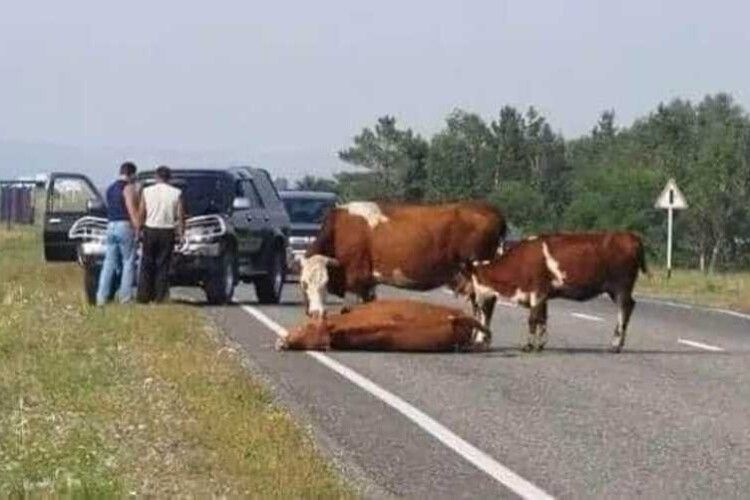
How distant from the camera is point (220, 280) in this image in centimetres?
3116

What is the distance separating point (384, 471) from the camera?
13391mm

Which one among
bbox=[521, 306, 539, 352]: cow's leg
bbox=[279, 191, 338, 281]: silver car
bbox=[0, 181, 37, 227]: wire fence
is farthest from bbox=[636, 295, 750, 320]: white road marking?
bbox=[0, 181, 37, 227]: wire fence

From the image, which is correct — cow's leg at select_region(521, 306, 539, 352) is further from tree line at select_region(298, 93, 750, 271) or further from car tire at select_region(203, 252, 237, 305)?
tree line at select_region(298, 93, 750, 271)

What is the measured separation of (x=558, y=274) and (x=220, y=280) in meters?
8.73

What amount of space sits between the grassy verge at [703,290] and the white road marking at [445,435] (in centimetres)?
1655

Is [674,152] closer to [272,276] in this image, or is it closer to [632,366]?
[272,276]

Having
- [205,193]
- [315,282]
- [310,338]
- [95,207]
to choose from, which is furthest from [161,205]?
[95,207]

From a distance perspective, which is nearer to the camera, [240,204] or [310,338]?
[310,338]

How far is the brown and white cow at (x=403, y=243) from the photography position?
24.6 m

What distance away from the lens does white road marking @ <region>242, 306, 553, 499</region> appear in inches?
500

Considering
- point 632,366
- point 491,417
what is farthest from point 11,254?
point 491,417

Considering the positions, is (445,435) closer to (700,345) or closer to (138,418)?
(138,418)

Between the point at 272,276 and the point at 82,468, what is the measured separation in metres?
20.9

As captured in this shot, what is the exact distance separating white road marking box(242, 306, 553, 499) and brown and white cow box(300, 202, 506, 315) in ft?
8.56
